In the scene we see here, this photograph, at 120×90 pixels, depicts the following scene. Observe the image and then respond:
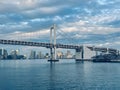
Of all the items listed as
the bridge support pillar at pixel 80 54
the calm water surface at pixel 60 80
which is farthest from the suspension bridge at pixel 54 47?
the calm water surface at pixel 60 80

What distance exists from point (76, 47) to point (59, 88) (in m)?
122

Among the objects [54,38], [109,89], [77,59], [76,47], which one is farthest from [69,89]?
[77,59]

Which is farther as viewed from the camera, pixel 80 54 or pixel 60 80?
pixel 80 54

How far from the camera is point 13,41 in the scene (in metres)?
132

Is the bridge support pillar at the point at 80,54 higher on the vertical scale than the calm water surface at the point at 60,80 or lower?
higher

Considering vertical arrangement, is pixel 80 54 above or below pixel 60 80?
above

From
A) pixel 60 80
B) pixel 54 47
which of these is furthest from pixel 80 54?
pixel 60 80

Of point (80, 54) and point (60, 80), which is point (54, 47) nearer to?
point (80, 54)

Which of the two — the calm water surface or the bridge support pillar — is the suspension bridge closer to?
the bridge support pillar

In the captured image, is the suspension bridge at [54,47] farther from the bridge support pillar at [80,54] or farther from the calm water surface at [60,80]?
the calm water surface at [60,80]

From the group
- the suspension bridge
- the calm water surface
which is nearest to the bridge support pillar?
the suspension bridge

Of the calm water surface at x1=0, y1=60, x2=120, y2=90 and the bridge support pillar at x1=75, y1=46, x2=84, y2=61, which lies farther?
the bridge support pillar at x1=75, y1=46, x2=84, y2=61

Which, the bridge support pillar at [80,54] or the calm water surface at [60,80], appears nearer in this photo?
the calm water surface at [60,80]

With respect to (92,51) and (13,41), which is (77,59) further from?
(13,41)
